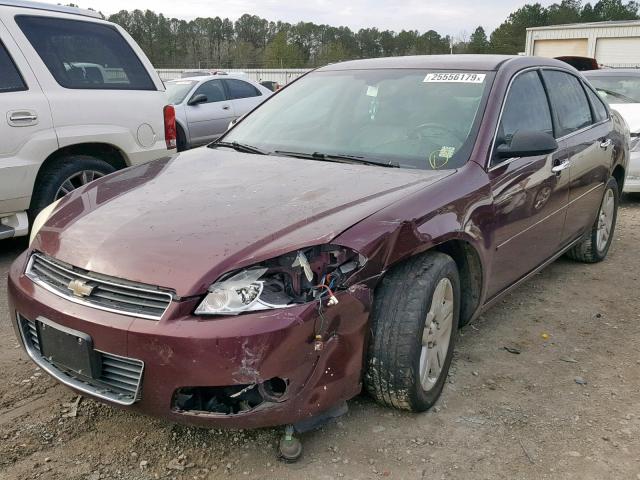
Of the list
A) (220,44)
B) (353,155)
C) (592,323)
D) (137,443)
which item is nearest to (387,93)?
(353,155)

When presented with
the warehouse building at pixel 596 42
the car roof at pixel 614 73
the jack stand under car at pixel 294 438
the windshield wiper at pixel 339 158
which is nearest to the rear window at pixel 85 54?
the windshield wiper at pixel 339 158

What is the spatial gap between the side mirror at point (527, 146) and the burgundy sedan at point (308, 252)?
0.01 meters

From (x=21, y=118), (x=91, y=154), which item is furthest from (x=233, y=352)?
(x=91, y=154)

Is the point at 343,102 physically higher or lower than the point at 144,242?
higher

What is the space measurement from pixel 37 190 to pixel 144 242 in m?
2.84

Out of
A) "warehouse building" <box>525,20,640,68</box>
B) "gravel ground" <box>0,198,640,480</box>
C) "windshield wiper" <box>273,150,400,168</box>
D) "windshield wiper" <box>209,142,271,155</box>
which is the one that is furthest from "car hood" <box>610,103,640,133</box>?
"warehouse building" <box>525,20,640,68</box>

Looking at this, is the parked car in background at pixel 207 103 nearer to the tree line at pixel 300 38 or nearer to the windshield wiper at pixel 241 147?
the windshield wiper at pixel 241 147

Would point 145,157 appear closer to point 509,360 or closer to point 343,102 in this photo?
point 343,102

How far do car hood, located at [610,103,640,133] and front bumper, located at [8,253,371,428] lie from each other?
6.35 metres

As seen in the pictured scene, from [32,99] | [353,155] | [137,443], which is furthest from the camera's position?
[32,99]

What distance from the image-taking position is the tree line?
54.2 metres

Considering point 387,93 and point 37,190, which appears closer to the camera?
point 387,93

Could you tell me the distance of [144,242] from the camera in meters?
2.33

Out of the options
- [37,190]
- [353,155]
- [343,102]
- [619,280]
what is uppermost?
[343,102]
